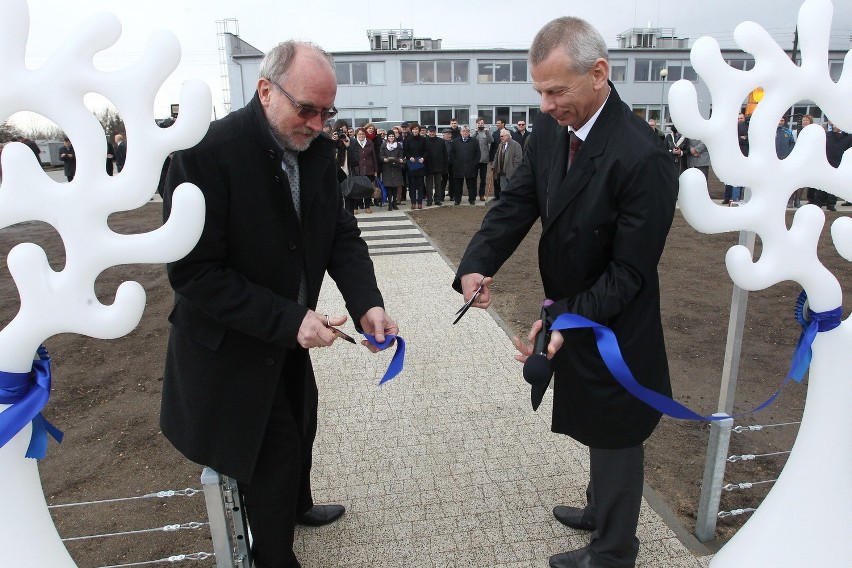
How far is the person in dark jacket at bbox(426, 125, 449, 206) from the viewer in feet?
48.0

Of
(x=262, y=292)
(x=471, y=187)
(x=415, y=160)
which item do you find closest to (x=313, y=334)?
(x=262, y=292)

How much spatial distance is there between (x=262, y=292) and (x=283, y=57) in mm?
809

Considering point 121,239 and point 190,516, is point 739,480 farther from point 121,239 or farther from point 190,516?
point 121,239

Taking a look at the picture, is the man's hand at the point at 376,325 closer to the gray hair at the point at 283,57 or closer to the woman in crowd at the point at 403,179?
the gray hair at the point at 283,57

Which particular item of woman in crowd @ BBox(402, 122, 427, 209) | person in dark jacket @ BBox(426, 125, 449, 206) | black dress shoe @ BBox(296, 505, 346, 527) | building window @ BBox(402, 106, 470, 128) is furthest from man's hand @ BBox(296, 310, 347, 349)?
building window @ BBox(402, 106, 470, 128)

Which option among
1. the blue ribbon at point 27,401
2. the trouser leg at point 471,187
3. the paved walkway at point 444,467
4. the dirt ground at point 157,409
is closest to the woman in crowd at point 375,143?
the trouser leg at point 471,187

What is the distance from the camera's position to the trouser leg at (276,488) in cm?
247

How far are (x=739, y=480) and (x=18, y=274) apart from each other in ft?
11.3

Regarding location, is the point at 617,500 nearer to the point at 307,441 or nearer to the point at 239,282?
the point at 307,441

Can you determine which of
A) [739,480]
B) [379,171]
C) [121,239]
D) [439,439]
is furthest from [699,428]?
[379,171]

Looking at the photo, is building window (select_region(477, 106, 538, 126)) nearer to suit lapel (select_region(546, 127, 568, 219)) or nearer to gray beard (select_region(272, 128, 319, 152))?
suit lapel (select_region(546, 127, 568, 219))

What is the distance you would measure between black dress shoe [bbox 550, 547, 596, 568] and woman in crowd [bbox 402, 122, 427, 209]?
1240 centimetres

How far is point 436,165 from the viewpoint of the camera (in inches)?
584

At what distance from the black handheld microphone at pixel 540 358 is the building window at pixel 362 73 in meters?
34.3
